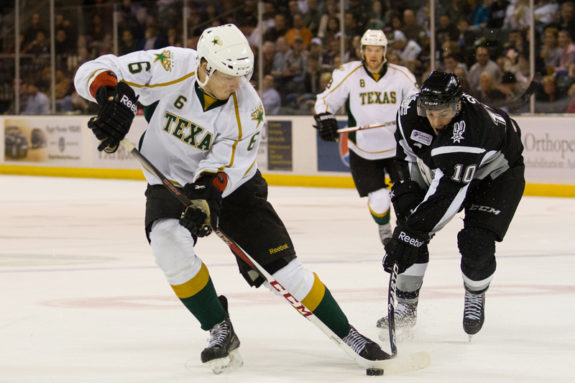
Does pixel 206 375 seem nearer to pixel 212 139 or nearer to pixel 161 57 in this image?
pixel 212 139

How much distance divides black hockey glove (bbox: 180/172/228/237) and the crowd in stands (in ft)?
22.3

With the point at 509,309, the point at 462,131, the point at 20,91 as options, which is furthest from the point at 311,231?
the point at 20,91

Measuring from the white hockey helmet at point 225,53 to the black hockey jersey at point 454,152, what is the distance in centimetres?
70

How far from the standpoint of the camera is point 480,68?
10.1 meters

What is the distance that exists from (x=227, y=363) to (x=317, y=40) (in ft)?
27.1

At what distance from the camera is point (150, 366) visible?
11.5ft

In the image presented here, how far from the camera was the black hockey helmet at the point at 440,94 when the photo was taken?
11.9ft

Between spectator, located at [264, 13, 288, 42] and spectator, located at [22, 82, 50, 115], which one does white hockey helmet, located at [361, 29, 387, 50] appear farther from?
spectator, located at [22, 82, 50, 115]

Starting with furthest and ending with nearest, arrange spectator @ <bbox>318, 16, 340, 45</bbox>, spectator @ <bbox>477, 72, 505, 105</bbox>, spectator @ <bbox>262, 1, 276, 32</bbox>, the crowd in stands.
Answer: spectator @ <bbox>262, 1, 276, 32</bbox> < spectator @ <bbox>318, 16, 340, 45</bbox> < spectator @ <bbox>477, 72, 505, 105</bbox> < the crowd in stands

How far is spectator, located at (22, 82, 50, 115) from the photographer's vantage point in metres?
13.7

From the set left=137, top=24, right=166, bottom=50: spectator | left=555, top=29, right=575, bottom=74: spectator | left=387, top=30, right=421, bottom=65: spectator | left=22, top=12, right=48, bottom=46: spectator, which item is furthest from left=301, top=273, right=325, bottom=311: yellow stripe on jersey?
left=22, top=12, right=48, bottom=46: spectator

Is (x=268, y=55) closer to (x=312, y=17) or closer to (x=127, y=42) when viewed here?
(x=312, y=17)

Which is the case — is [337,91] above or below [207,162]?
below

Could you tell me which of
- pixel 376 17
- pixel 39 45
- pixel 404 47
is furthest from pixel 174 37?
pixel 404 47
